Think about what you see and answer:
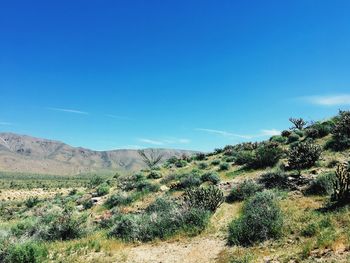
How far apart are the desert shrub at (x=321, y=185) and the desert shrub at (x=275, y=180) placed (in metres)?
1.80

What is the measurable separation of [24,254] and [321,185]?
499 inches

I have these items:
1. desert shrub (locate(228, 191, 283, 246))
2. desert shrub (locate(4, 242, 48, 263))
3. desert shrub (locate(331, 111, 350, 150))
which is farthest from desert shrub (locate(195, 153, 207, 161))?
desert shrub (locate(4, 242, 48, 263))

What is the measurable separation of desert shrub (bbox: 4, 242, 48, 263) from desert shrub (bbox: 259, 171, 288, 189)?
480 inches

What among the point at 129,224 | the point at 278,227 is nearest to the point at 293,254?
the point at 278,227

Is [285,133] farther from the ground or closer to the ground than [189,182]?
farther from the ground

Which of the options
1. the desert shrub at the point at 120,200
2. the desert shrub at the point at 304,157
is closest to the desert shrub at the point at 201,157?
the desert shrub at the point at 120,200

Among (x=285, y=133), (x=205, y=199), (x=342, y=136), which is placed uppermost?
(x=285, y=133)

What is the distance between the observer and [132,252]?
38.9ft

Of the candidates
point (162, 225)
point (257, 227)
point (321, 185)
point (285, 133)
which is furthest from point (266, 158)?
point (285, 133)

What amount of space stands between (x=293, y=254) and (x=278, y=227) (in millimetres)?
2081

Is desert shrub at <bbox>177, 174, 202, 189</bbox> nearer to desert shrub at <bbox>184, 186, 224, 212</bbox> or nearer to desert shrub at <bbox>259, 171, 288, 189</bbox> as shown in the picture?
desert shrub at <bbox>259, 171, 288, 189</bbox>

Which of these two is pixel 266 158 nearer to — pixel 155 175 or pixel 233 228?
pixel 155 175

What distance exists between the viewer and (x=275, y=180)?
18656 mm

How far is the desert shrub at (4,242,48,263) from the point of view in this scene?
1039cm
